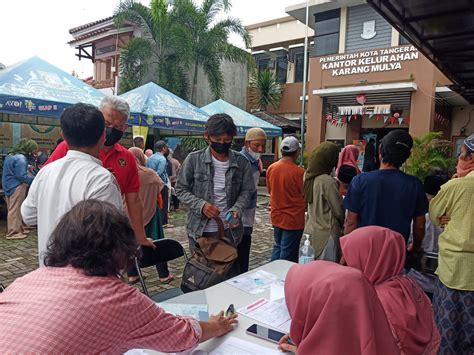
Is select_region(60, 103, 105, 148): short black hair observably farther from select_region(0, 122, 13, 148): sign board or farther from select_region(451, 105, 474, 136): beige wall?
select_region(451, 105, 474, 136): beige wall

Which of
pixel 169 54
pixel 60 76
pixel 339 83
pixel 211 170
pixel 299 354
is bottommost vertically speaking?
pixel 299 354

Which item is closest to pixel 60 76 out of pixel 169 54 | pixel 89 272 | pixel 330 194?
pixel 330 194

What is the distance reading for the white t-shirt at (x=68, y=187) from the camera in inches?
71.2

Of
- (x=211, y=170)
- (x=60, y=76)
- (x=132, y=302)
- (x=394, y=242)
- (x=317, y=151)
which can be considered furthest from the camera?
(x=60, y=76)

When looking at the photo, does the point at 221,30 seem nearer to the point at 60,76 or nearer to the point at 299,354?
the point at 60,76

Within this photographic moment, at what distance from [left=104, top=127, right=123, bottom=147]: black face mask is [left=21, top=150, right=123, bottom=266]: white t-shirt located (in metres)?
0.51

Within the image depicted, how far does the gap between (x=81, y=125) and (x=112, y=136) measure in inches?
21.6

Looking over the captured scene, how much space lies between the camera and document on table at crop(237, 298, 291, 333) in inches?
71.6

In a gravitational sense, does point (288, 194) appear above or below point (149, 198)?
above

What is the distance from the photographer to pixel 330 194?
123 inches

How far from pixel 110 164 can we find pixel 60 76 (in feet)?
15.2

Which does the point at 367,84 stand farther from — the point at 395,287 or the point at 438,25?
the point at 395,287

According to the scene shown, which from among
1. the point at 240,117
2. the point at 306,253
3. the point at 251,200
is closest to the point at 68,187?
the point at 251,200

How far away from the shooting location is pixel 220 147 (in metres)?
2.94
